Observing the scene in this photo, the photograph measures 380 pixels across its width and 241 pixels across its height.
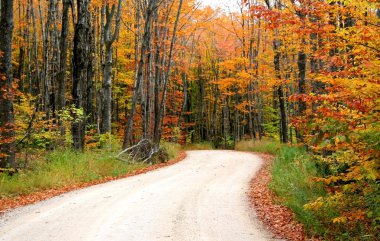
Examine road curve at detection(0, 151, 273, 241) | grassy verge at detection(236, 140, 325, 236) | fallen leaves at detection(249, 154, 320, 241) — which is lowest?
fallen leaves at detection(249, 154, 320, 241)

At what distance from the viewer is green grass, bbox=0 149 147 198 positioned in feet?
34.4

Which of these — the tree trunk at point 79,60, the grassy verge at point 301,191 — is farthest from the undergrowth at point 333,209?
the tree trunk at point 79,60

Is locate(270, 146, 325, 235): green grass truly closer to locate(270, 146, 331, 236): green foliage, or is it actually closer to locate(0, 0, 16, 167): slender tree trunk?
locate(270, 146, 331, 236): green foliage

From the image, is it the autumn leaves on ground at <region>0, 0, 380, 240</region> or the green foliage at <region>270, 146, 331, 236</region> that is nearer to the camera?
Answer: the autumn leaves on ground at <region>0, 0, 380, 240</region>

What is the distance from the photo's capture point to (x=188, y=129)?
47.4 meters

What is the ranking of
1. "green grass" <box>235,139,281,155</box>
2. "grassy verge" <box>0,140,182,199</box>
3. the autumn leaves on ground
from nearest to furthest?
the autumn leaves on ground
"grassy verge" <box>0,140,182,199</box>
"green grass" <box>235,139,281,155</box>

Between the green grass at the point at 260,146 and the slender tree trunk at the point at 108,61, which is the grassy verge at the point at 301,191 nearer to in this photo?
the slender tree trunk at the point at 108,61

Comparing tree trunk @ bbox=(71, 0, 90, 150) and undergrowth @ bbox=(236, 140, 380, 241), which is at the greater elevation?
tree trunk @ bbox=(71, 0, 90, 150)

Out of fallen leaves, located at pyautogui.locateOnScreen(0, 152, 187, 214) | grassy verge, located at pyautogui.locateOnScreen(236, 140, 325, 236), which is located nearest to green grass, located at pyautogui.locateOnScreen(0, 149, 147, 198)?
fallen leaves, located at pyautogui.locateOnScreen(0, 152, 187, 214)

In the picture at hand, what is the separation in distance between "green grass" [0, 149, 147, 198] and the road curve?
126 centimetres

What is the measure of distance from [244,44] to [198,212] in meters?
25.6

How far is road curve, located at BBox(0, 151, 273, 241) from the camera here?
6.28 metres

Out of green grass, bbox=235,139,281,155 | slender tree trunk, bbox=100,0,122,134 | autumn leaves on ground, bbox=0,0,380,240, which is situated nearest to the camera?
autumn leaves on ground, bbox=0,0,380,240

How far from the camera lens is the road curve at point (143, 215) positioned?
6.28 meters
